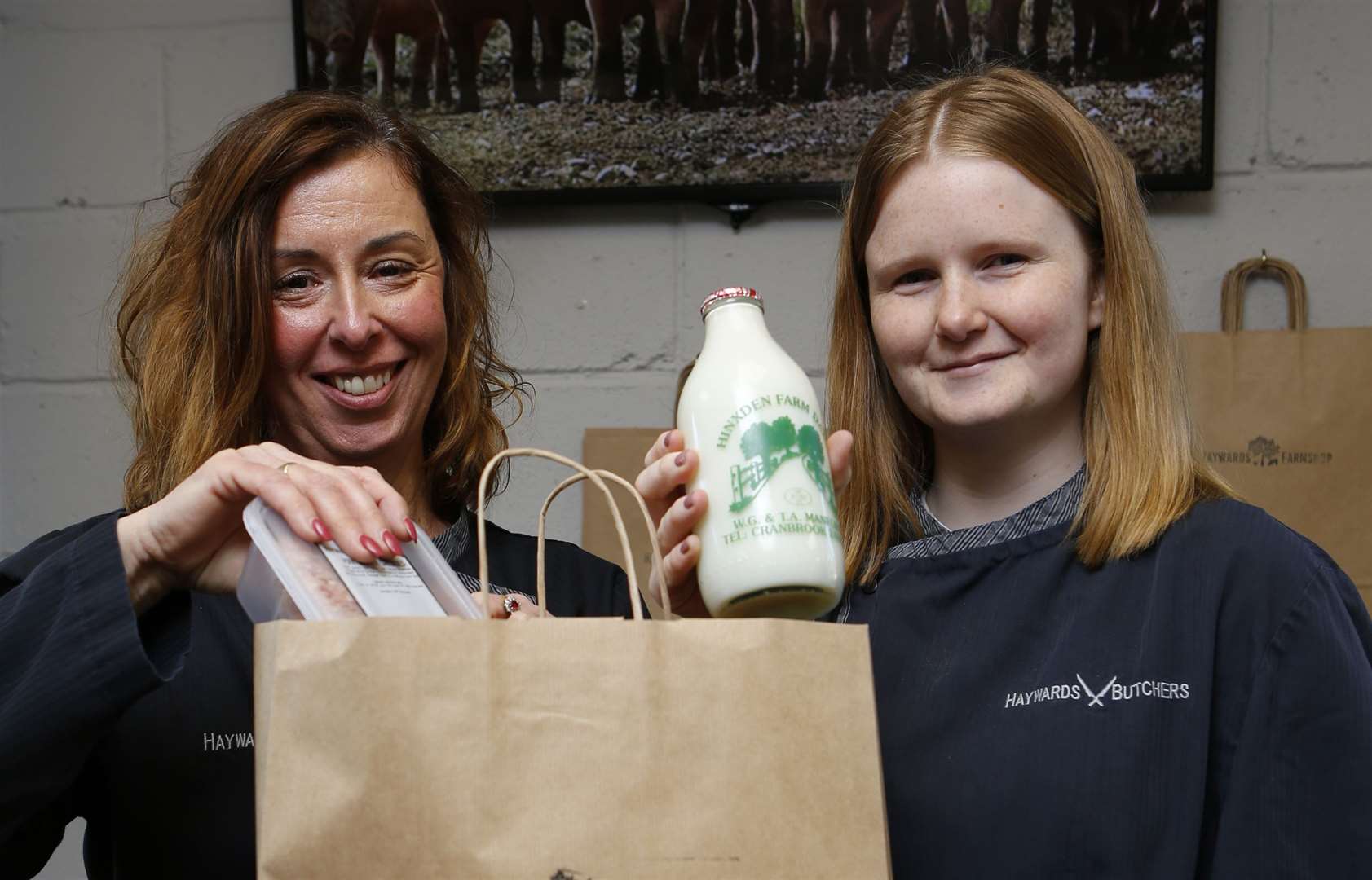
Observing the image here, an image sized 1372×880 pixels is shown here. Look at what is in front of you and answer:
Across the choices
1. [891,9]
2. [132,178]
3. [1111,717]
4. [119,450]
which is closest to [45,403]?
[119,450]

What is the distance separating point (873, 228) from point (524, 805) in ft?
1.99

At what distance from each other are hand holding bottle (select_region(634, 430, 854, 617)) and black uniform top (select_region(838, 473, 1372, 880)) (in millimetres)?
210

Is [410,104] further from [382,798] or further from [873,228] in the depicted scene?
[382,798]

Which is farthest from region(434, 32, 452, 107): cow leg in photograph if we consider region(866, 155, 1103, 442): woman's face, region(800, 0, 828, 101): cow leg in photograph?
region(866, 155, 1103, 442): woman's face

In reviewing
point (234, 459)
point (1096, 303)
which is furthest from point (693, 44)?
point (234, 459)

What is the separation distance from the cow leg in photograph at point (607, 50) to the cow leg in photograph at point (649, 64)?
0.08 ft

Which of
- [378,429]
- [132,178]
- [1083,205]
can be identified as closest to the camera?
[1083,205]

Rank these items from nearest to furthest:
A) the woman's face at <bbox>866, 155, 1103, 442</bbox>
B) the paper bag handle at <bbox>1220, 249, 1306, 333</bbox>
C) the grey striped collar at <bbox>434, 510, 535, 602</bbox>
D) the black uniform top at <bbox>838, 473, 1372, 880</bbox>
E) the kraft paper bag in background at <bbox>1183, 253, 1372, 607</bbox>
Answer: the black uniform top at <bbox>838, 473, 1372, 880</bbox> → the woman's face at <bbox>866, 155, 1103, 442</bbox> → the grey striped collar at <bbox>434, 510, 535, 602</bbox> → the kraft paper bag in background at <bbox>1183, 253, 1372, 607</bbox> → the paper bag handle at <bbox>1220, 249, 1306, 333</bbox>

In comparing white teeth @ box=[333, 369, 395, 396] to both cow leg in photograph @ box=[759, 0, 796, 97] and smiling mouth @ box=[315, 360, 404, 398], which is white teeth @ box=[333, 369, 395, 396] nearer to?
smiling mouth @ box=[315, 360, 404, 398]

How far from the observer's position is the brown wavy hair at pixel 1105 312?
1.05 m

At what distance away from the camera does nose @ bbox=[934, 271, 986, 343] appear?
101cm

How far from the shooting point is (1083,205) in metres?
1.07

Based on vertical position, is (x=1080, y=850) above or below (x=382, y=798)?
below

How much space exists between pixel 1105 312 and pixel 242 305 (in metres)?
0.73
